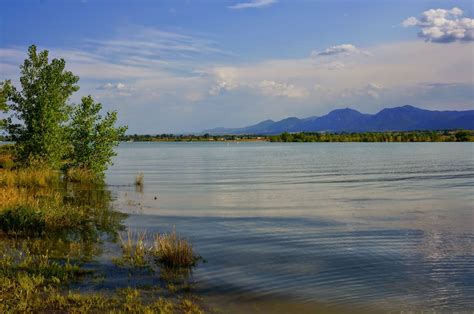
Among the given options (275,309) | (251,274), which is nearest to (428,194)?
(251,274)

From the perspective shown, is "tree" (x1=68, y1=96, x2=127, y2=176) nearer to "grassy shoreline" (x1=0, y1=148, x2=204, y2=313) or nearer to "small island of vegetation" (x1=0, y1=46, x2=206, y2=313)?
"small island of vegetation" (x1=0, y1=46, x2=206, y2=313)

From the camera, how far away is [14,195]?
2359cm

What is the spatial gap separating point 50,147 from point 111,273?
25.2m

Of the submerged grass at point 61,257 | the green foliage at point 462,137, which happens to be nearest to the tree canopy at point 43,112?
the submerged grass at point 61,257

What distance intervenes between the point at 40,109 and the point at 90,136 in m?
5.23

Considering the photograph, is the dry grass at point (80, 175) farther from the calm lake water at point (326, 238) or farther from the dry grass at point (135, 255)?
the dry grass at point (135, 255)

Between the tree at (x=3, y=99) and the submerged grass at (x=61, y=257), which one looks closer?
the submerged grass at (x=61, y=257)

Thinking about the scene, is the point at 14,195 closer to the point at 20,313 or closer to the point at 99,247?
the point at 99,247

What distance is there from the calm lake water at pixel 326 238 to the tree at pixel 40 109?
653cm

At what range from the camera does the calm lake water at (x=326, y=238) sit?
1234cm

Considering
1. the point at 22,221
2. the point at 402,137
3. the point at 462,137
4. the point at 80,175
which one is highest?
the point at 402,137

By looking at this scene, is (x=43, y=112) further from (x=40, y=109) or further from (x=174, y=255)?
(x=174, y=255)

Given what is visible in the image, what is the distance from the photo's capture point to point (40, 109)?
35.1 metres

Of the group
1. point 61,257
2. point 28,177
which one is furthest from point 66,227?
point 28,177
